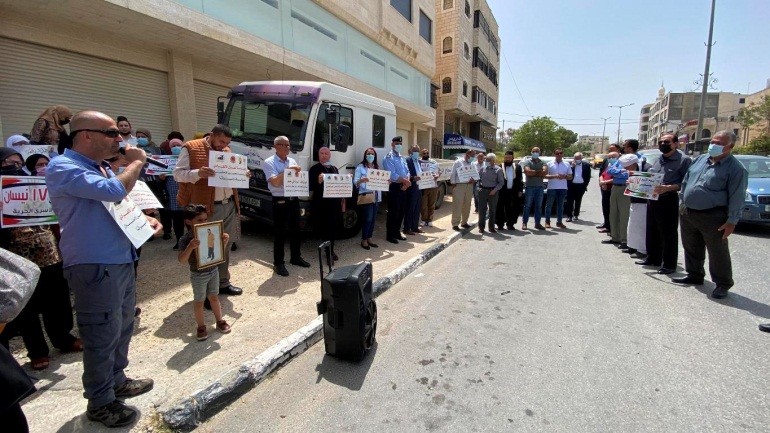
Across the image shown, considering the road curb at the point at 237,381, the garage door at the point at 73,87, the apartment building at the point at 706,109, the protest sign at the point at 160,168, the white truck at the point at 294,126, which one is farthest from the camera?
the apartment building at the point at 706,109

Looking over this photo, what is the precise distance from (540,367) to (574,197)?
889 cm

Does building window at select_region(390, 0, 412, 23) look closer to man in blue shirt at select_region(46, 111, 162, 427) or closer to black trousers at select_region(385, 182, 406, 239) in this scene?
black trousers at select_region(385, 182, 406, 239)

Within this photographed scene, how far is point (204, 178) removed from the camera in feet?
13.1

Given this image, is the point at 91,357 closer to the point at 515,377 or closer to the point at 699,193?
the point at 515,377

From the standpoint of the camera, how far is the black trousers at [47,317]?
278 centimetres

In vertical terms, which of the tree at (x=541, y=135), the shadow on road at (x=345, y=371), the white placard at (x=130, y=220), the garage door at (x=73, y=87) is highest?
the tree at (x=541, y=135)

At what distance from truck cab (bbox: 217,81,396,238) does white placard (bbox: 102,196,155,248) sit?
133 inches

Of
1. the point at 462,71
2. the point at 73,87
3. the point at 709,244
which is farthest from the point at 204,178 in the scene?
the point at 462,71

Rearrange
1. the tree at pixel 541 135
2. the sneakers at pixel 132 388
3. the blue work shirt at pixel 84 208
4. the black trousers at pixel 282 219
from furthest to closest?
the tree at pixel 541 135
the black trousers at pixel 282 219
the sneakers at pixel 132 388
the blue work shirt at pixel 84 208

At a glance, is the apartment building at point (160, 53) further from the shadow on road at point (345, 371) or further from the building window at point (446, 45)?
the building window at point (446, 45)

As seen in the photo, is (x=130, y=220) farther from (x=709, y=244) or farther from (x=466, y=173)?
(x=466, y=173)

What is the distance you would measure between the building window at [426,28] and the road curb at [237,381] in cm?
2428

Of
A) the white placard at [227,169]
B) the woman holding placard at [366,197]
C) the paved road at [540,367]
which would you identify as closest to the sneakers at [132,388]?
the paved road at [540,367]

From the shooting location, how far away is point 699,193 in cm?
472
